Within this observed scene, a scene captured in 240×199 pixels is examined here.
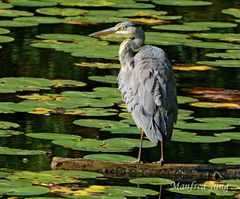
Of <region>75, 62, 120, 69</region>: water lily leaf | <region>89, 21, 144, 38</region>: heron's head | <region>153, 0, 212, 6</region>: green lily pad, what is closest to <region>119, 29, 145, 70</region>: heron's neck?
<region>89, 21, 144, 38</region>: heron's head

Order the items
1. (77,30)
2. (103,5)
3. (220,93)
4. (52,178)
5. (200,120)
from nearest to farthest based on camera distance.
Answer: (52,178) < (200,120) < (220,93) < (77,30) < (103,5)

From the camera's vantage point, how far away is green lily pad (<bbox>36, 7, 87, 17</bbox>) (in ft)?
40.9

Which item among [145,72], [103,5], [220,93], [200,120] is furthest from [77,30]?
[145,72]

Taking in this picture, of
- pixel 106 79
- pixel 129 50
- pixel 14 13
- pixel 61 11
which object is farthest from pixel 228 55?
pixel 129 50

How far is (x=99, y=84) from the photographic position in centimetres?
978

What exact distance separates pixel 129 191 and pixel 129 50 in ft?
5.13

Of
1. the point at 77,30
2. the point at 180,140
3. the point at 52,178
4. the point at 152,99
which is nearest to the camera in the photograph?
the point at 52,178

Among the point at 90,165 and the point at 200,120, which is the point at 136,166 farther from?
the point at 200,120

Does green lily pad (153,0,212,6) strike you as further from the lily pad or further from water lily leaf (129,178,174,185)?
water lily leaf (129,178,174,185)

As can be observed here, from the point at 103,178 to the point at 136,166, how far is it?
27 centimetres

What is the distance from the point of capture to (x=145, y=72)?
A: 752cm

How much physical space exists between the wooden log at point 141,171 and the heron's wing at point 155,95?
220mm

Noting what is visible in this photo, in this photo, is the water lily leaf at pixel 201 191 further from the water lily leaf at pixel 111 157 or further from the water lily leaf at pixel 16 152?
the water lily leaf at pixel 16 152

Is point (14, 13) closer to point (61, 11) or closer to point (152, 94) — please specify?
point (61, 11)
